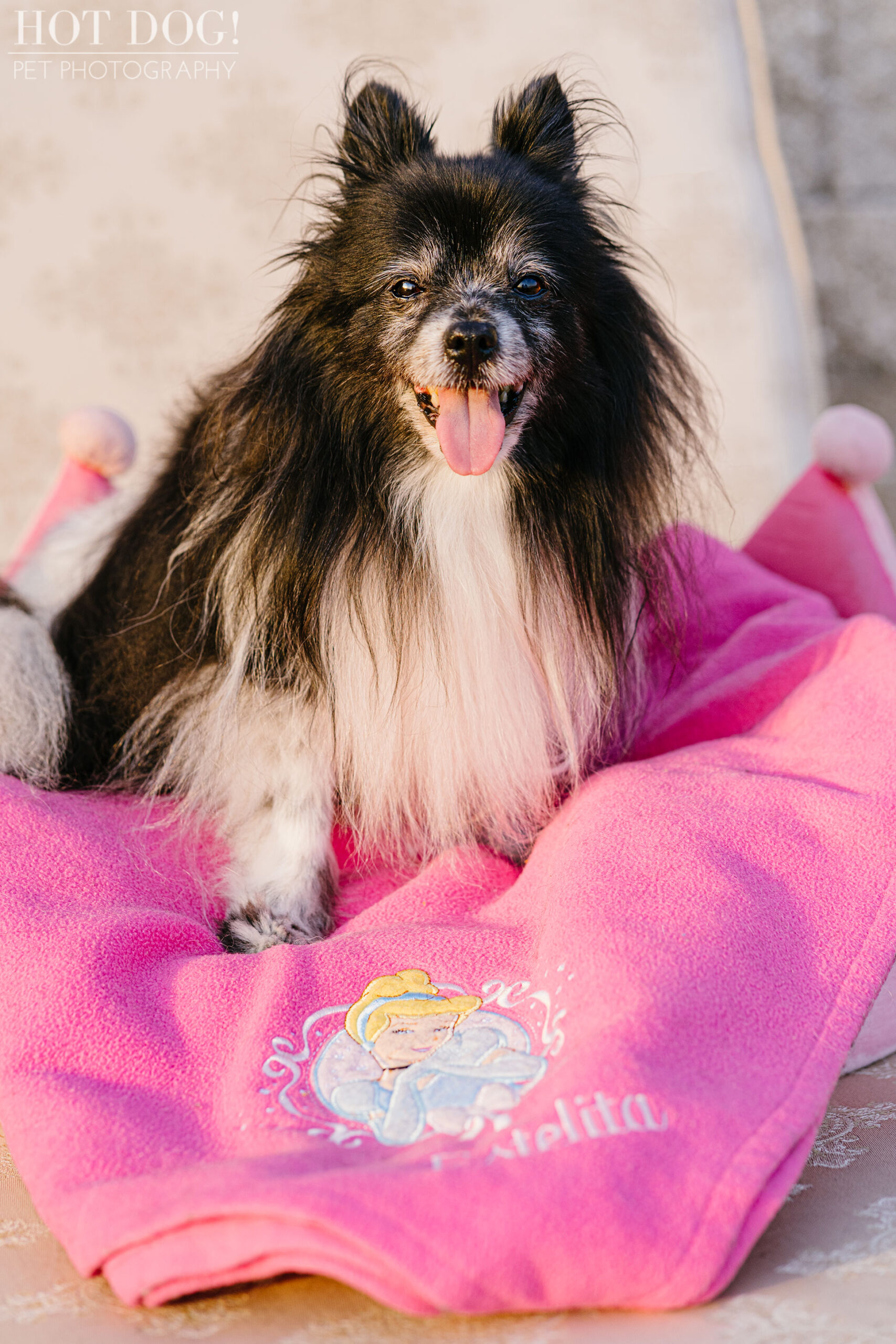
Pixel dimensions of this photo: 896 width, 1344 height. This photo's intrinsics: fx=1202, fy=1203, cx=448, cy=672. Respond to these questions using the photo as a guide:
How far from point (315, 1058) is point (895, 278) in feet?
11.8

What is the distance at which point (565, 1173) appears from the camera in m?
1.03

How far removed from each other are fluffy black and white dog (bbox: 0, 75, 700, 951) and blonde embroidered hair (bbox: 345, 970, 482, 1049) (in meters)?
0.34

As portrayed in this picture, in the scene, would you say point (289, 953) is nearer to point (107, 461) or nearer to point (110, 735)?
point (110, 735)

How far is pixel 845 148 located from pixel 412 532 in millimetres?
2913

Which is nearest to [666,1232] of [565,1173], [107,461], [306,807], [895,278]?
[565,1173]

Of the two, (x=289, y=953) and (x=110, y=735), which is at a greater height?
(x=110, y=735)

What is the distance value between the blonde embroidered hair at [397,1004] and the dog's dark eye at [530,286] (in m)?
0.92

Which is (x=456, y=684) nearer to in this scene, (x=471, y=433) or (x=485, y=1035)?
(x=471, y=433)

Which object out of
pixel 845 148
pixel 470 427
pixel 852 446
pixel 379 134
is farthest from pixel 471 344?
pixel 845 148

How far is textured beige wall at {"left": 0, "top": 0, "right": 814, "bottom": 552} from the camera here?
136 inches

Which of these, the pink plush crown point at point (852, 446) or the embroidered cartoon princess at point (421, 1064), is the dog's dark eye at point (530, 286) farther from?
the pink plush crown point at point (852, 446)

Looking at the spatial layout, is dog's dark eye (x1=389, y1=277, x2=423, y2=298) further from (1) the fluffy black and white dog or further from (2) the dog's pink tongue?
(2) the dog's pink tongue

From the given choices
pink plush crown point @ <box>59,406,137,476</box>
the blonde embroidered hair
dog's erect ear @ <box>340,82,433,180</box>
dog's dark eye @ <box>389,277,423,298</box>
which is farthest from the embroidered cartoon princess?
pink plush crown point @ <box>59,406,137,476</box>

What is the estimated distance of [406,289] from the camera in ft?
5.45
